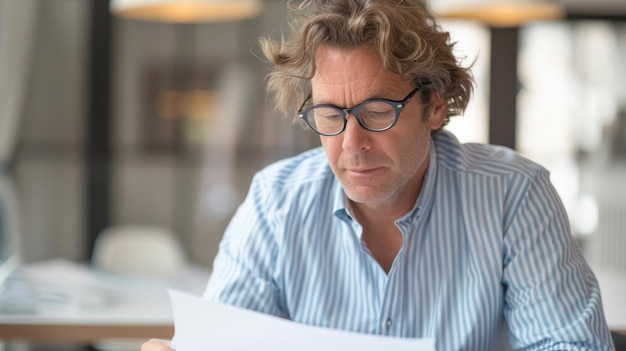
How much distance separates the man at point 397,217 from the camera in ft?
5.21

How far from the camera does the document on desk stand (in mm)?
1416

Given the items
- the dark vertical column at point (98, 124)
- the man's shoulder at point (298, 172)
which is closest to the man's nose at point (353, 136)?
the man's shoulder at point (298, 172)

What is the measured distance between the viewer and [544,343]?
1.60 m

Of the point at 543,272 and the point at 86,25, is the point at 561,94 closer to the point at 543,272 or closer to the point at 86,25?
the point at 86,25

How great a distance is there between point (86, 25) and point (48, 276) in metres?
2.70

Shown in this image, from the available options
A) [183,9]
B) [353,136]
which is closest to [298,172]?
[353,136]

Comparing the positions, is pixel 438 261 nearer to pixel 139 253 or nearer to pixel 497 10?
pixel 497 10

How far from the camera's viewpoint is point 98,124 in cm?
529

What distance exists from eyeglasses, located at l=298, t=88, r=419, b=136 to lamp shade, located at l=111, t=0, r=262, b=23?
1626mm

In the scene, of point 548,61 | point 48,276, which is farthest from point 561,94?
point 48,276

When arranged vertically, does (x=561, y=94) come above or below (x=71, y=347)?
above

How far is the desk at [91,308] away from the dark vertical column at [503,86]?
301 cm

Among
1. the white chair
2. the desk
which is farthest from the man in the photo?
the white chair

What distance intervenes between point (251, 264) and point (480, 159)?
0.51 meters
